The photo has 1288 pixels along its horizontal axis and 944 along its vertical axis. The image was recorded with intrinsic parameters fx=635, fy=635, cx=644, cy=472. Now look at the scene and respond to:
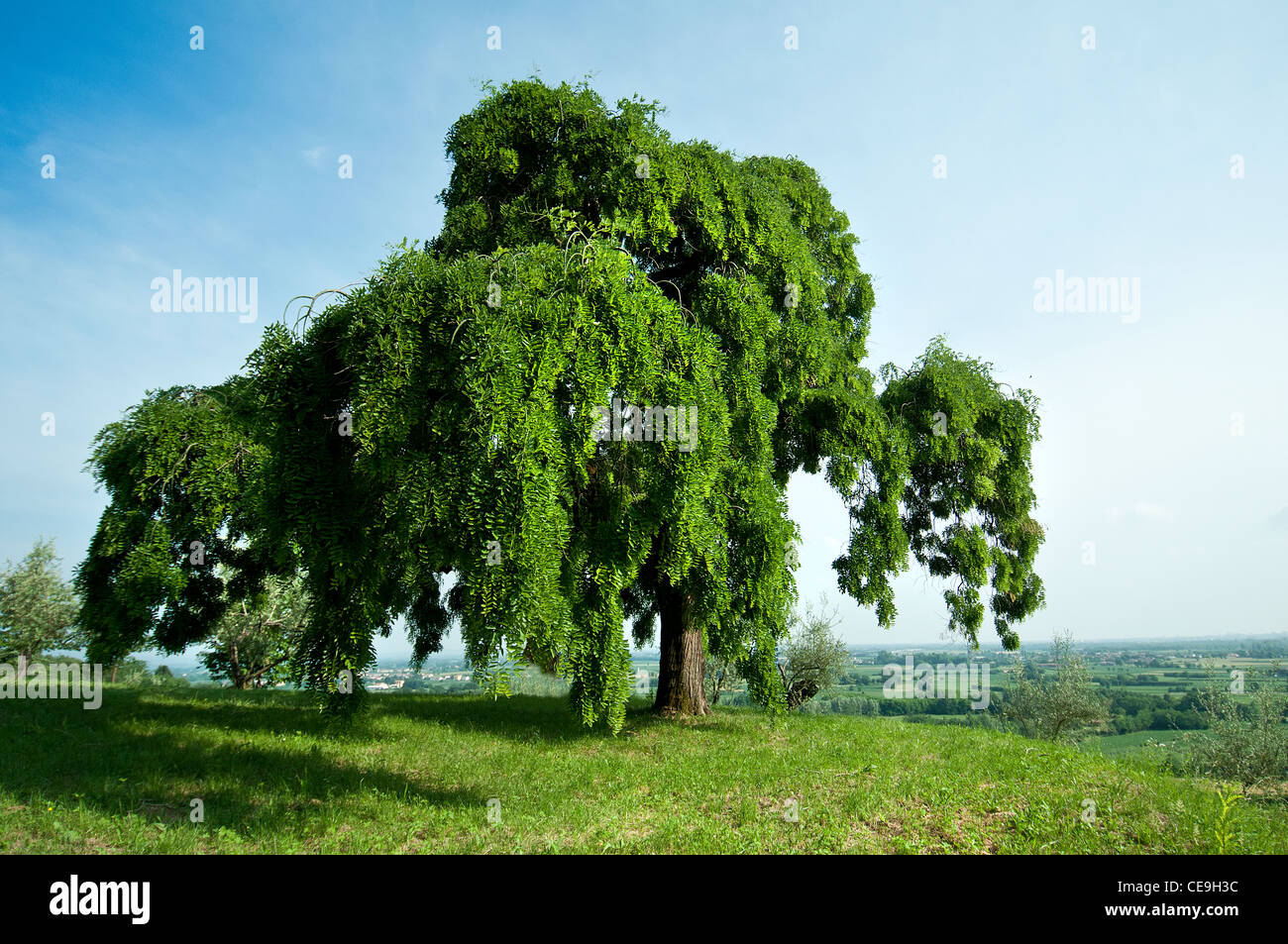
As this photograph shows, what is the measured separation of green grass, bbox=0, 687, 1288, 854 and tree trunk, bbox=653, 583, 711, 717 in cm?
163

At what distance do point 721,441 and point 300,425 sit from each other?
523 cm

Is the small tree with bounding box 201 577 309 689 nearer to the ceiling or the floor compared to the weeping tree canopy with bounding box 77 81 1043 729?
nearer to the floor

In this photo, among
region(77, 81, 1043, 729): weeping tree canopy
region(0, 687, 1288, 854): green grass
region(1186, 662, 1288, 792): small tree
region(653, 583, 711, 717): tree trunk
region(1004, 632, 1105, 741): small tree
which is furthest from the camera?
region(1004, 632, 1105, 741): small tree

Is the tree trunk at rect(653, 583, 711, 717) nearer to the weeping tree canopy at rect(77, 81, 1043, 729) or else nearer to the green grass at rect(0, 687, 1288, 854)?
the weeping tree canopy at rect(77, 81, 1043, 729)

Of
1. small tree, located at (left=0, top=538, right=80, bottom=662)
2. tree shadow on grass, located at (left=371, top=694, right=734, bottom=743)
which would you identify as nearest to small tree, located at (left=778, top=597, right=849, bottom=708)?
tree shadow on grass, located at (left=371, top=694, right=734, bottom=743)

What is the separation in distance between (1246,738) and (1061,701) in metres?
5.65

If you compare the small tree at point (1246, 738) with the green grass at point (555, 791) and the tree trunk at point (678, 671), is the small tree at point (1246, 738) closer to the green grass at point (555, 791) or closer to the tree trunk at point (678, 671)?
the green grass at point (555, 791)

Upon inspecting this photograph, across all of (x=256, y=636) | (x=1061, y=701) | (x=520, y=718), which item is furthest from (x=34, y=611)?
(x=1061, y=701)

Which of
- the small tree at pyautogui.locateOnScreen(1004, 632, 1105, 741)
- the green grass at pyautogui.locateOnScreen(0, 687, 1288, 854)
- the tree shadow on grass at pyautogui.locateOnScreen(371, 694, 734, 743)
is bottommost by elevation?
the small tree at pyautogui.locateOnScreen(1004, 632, 1105, 741)

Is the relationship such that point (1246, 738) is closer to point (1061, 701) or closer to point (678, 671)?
point (1061, 701)

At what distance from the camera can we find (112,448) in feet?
30.0

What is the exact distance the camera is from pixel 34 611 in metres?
23.5

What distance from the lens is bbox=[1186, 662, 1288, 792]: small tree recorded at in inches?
676
